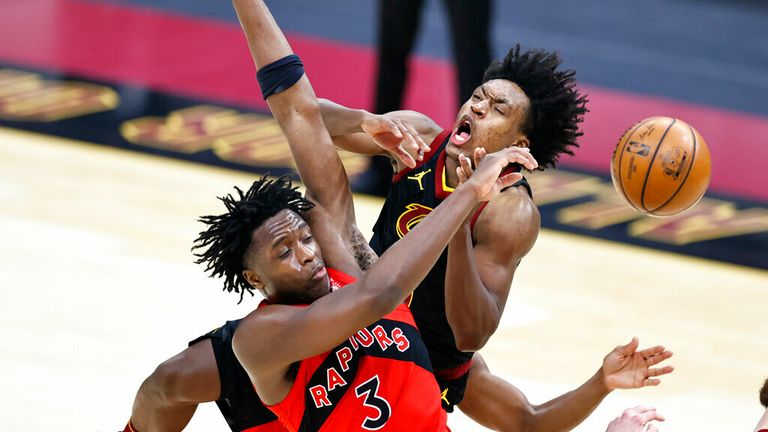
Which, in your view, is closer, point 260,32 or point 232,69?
point 260,32

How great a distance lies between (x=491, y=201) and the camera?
4121 millimetres

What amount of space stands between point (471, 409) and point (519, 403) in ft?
0.59

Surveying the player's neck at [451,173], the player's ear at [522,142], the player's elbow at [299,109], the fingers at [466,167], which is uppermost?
the player's ear at [522,142]

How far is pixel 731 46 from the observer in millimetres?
10602

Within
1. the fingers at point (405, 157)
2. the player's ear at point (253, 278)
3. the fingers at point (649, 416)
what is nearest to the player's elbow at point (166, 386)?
the player's ear at point (253, 278)

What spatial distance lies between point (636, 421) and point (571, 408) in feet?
2.46

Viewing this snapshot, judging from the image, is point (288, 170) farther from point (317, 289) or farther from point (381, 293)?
point (381, 293)

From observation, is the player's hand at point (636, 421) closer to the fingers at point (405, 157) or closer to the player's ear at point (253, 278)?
the fingers at point (405, 157)

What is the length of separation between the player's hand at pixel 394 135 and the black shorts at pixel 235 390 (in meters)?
0.75

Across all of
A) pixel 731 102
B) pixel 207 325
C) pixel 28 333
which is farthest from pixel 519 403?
pixel 731 102

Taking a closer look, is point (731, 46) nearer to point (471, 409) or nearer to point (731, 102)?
point (731, 102)

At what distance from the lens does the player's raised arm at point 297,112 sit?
3885 mm

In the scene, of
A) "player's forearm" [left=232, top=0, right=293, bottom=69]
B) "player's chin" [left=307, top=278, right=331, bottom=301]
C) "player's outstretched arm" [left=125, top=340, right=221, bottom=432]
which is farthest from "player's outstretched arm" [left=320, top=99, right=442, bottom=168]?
"player's outstretched arm" [left=125, top=340, right=221, bottom=432]

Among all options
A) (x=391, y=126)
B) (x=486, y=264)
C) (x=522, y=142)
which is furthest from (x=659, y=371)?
(x=391, y=126)
